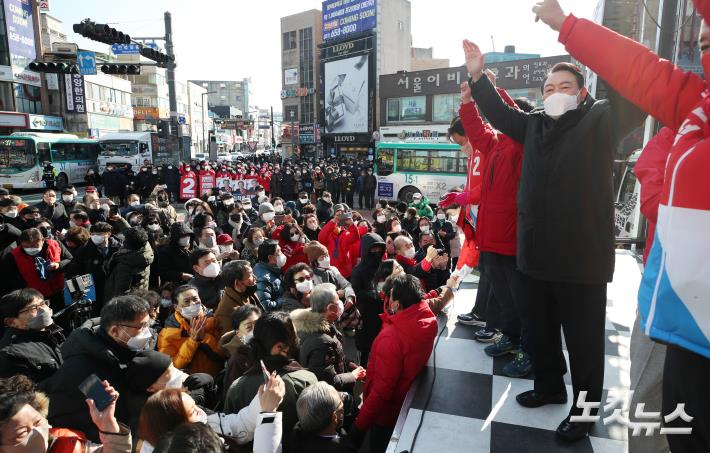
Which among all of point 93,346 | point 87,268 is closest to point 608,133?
point 93,346

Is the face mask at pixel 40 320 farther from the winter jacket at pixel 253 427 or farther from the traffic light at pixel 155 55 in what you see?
the traffic light at pixel 155 55

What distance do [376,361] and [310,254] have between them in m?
2.10

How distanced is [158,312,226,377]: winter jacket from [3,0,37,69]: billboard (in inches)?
1431

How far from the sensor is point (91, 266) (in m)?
5.32

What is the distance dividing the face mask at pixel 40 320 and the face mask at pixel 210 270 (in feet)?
4.36

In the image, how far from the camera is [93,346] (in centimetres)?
240

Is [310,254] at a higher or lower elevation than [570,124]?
lower

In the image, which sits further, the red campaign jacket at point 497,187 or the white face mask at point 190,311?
the white face mask at point 190,311

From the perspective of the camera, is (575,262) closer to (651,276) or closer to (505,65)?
(651,276)

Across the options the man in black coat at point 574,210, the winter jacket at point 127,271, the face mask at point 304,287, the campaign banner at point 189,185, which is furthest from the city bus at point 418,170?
the man in black coat at point 574,210

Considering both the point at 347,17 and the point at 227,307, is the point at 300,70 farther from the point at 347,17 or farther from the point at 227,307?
the point at 227,307

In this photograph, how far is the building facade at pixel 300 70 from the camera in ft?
164

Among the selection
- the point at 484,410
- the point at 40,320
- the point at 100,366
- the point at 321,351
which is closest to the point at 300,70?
the point at 40,320

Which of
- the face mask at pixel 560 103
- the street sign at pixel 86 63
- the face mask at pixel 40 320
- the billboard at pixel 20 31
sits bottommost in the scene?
the face mask at pixel 40 320
